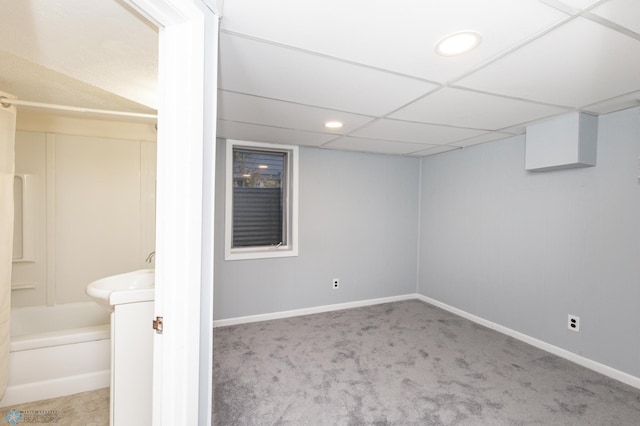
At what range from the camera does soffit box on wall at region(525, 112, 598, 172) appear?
2.33m

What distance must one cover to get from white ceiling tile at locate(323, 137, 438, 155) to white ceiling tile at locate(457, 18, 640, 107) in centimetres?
151

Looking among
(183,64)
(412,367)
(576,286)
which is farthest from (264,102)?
(576,286)

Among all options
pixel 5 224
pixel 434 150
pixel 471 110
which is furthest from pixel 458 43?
pixel 5 224

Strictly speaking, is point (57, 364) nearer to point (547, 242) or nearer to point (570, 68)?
point (570, 68)

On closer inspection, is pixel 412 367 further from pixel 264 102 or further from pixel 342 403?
pixel 264 102

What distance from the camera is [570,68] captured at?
1.57 m

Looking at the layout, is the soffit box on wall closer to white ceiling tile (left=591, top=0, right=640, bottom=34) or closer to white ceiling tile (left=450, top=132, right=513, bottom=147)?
white ceiling tile (left=450, top=132, right=513, bottom=147)

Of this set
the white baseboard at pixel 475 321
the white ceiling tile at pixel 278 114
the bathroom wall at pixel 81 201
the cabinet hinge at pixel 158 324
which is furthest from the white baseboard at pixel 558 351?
the bathroom wall at pixel 81 201

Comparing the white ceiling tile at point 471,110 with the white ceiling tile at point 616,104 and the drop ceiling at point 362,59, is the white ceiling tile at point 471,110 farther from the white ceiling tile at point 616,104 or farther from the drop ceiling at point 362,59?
the white ceiling tile at point 616,104

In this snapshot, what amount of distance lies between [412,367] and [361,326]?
2.89 ft

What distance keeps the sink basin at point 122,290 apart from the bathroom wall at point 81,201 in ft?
4.44

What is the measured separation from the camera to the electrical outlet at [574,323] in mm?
2527

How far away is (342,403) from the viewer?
1.99 metres

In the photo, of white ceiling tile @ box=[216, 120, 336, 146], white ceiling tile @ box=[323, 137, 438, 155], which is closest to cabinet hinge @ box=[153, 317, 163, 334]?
white ceiling tile @ box=[216, 120, 336, 146]
